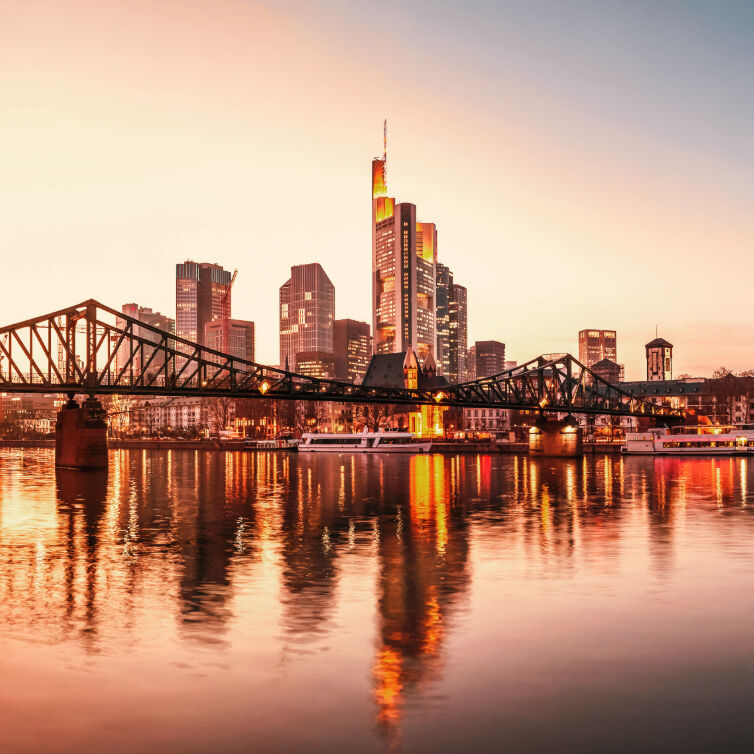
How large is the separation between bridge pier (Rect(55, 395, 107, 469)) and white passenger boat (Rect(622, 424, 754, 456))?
9838 centimetres

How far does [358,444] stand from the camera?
183750mm

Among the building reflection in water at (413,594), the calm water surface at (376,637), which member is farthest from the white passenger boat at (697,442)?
the calm water surface at (376,637)

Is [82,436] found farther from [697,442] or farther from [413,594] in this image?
[697,442]

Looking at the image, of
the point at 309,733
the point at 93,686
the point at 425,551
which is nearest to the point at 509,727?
the point at 309,733

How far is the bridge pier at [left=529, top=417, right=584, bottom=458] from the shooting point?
5851 inches

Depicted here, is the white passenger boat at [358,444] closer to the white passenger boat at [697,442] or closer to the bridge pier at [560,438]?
the bridge pier at [560,438]

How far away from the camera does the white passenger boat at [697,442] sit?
148 metres

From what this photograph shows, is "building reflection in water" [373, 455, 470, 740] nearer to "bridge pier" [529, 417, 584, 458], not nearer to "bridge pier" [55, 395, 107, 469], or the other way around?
"bridge pier" [55, 395, 107, 469]

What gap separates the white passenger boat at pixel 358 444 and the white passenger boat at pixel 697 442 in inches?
1809

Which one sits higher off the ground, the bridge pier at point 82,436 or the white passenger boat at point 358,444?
the bridge pier at point 82,436

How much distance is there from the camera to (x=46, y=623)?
18.9 metres

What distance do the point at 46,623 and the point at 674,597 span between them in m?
15.8

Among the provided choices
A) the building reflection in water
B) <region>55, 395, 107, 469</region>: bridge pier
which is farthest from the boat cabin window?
the building reflection in water

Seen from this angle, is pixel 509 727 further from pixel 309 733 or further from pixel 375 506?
pixel 375 506
